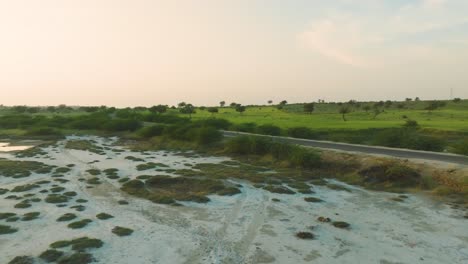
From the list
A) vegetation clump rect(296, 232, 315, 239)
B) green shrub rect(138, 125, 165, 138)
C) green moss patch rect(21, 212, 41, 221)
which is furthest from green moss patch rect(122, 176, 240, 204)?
green shrub rect(138, 125, 165, 138)

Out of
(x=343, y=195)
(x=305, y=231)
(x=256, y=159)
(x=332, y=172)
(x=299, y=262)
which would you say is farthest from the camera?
(x=256, y=159)

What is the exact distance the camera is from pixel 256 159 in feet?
96.2

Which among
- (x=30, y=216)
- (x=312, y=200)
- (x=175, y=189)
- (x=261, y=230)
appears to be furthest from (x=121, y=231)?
(x=312, y=200)

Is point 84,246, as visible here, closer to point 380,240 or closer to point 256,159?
point 380,240

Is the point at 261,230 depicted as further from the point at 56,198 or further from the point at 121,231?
the point at 56,198

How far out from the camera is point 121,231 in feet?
43.3

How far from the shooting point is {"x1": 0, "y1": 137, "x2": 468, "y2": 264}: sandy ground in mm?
11367

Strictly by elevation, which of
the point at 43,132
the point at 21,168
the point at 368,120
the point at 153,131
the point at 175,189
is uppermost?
the point at 368,120

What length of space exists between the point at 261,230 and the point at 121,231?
16.0 ft

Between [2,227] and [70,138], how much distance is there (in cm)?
3608

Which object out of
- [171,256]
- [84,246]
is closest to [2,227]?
[84,246]

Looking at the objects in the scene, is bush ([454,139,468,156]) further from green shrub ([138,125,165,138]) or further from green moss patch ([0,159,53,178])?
green shrub ([138,125,165,138])

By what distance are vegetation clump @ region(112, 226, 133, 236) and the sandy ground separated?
18 centimetres

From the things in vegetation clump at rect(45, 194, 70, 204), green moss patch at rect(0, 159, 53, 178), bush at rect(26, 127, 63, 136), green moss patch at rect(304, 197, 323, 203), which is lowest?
green moss patch at rect(304, 197, 323, 203)
